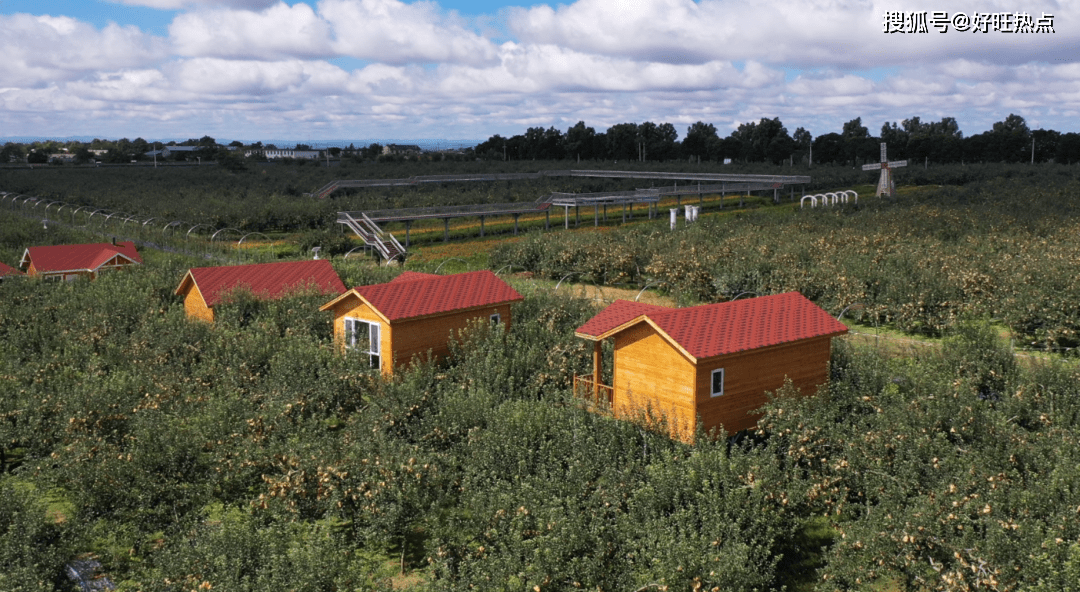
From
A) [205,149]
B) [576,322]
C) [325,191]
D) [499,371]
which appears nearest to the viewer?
[499,371]

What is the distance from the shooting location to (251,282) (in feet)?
106

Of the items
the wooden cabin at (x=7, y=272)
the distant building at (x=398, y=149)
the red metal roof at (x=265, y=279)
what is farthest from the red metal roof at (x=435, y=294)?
the distant building at (x=398, y=149)

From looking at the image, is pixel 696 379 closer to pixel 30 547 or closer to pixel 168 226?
pixel 30 547

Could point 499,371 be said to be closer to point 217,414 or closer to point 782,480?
point 217,414

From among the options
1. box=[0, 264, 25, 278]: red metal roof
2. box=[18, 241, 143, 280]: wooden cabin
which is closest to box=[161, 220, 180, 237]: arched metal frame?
box=[18, 241, 143, 280]: wooden cabin

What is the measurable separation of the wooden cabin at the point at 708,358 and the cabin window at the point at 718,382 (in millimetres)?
22

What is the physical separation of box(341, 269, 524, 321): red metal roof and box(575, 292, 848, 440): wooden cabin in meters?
5.82

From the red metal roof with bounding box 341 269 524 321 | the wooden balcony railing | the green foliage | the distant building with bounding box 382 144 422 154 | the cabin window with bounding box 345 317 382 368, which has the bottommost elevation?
the green foliage

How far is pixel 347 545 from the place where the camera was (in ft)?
56.7

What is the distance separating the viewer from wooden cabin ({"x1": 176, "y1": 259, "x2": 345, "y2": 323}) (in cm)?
3133

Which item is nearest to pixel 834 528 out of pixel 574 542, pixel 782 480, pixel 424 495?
pixel 782 480

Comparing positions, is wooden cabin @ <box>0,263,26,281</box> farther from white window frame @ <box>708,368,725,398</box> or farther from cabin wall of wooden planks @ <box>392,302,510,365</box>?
white window frame @ <box>708,368,725,398</box>

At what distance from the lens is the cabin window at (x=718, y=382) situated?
19.9 metres

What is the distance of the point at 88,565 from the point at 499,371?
32.8ft
